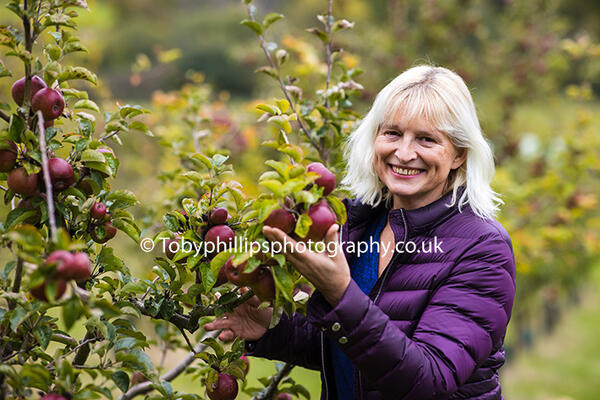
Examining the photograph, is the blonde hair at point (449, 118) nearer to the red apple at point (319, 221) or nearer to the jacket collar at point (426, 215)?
the jacket collar at point (426, 215)

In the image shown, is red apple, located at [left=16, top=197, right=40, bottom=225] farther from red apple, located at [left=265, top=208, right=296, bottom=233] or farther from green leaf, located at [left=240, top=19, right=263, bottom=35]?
green leaf, located at [left=240, top=19, right=263, bottom=35]

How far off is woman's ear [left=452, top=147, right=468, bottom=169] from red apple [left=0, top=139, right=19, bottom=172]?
3.20 feet

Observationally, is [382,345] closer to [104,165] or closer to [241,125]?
[104,165]

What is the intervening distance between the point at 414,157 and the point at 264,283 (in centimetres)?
50

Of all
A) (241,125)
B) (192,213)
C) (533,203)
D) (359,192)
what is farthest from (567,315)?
(192,213)

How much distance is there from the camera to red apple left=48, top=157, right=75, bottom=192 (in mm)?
1121

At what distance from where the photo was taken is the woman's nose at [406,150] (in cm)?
139

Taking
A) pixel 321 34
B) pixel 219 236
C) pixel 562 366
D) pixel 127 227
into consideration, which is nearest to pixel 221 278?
pixel 219 236

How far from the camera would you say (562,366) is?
5.25 metres

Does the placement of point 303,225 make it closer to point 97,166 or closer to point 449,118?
point 97,166

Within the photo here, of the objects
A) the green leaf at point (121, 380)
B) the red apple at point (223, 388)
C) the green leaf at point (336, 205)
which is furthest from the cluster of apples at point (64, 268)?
the red apple at point (223, 388)

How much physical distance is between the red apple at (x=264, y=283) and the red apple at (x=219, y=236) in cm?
Result: 14

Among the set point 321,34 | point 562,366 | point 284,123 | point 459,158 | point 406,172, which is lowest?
point 284,123

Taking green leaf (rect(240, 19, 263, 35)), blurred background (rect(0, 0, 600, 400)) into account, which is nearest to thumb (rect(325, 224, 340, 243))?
green leaf (rect(240, 19, 263, 35))
